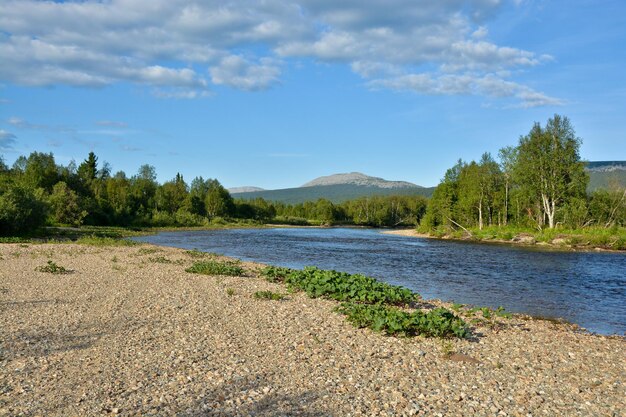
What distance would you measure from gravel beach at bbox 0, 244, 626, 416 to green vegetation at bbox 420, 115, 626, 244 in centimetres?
4994

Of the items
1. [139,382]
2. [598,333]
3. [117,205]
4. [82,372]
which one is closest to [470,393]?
[139,382]

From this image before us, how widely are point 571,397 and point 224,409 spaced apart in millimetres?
6300

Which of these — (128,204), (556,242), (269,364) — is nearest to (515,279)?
(269,364)

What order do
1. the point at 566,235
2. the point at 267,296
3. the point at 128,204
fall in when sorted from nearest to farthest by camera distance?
the point at 267,296 < the point at 566,235 < the point at 128,204

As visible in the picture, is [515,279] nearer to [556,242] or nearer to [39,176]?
[556,242]

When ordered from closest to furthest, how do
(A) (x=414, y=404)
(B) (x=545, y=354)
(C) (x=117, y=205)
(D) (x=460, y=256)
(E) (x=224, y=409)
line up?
(E) (x=224, y=409)
(A) (x=414, y=404)
(B) (x=545, y=354)
(D) (x=460, y=256)
(C) (x=117, y=205)

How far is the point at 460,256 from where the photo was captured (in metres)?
41.5

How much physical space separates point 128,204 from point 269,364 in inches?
3981

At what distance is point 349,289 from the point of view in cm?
1756

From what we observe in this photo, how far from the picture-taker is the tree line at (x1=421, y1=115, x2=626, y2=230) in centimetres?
6075

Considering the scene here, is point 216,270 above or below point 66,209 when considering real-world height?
below

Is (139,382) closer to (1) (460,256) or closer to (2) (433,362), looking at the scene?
(2) (433,362)

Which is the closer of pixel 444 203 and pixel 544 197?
pixel 544 197

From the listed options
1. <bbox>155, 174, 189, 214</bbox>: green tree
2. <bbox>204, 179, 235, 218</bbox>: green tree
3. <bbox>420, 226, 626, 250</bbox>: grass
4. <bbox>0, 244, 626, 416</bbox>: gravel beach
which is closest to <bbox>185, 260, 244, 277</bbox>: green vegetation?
<bbox>0, 244, 626, 416</bbox>: gravel beach
